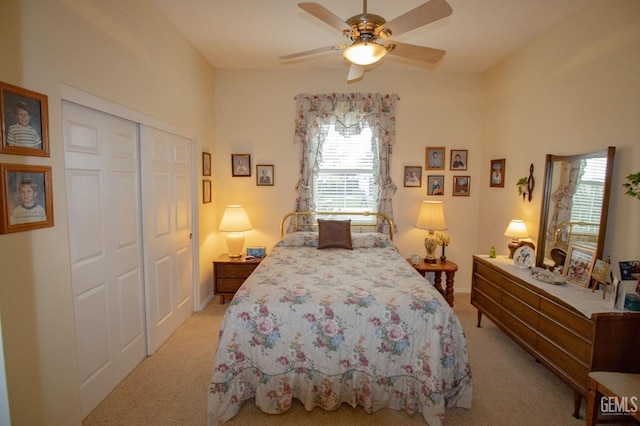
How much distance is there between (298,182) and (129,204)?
7.06 ft

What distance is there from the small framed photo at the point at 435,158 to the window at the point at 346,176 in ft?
2.45

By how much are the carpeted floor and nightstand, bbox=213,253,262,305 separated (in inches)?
36.1

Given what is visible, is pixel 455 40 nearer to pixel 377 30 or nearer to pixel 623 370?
pixel 377 30

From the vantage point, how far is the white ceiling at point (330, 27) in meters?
2.70

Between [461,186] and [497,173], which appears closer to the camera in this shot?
[497,173]

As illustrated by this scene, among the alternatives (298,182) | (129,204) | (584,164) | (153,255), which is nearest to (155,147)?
(129,204)

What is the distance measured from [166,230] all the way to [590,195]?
3661 millimetres

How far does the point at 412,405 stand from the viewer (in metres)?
2.09

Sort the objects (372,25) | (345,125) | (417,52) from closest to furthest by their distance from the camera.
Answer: (372,25) < (417,52) < (345,125)

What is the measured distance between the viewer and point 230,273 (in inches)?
154

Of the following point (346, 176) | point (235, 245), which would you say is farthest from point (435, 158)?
point (235, 245)

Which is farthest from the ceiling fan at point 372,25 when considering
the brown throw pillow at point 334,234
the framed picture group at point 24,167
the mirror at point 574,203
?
the brown throw pillow at point 334,234

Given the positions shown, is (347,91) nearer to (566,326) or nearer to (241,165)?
(241,165)

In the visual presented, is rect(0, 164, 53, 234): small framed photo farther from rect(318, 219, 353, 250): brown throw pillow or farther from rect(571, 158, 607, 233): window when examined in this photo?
rect(571, 158, 607, 233): window
